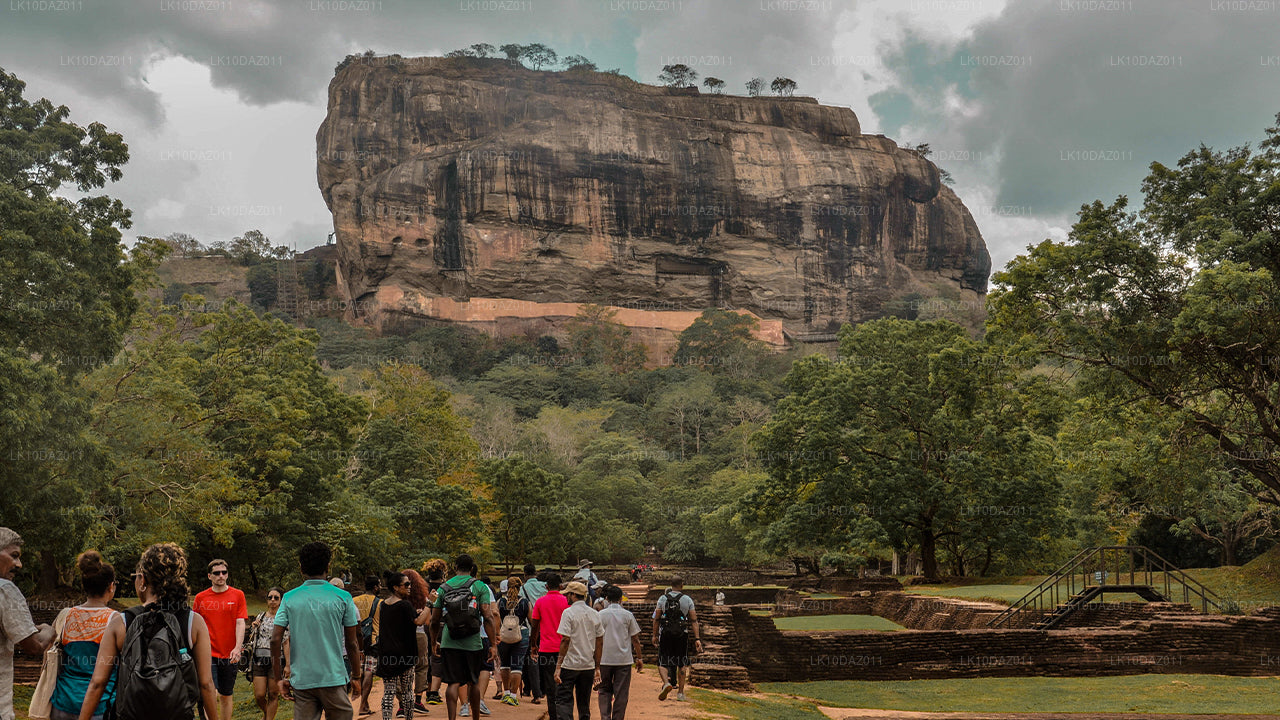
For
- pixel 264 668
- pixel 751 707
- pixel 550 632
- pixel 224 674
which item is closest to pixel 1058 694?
pixel 751 707

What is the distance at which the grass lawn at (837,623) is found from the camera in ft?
69.8

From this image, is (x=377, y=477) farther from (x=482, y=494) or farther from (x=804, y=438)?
(x=804, y=438)

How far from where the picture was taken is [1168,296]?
18.0 m

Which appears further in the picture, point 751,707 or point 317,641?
point 751,707

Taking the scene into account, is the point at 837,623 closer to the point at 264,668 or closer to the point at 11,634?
the point at 264,668

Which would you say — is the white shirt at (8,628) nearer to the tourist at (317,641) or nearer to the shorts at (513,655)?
the tourist at (317,641)

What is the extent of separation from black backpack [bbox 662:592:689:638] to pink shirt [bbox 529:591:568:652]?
6.65 feet

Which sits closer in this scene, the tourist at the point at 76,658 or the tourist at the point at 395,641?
the tourist at the point at 76,658

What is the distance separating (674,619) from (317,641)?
530 cm

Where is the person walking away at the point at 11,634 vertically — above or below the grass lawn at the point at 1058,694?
above

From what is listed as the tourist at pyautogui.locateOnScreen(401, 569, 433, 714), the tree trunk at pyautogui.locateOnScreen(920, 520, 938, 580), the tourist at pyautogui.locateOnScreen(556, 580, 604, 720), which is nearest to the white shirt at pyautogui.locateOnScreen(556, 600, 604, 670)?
the tourist at pyautogui.locateOnScreen(556, 580, 604, 720)

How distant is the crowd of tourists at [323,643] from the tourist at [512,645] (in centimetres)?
1

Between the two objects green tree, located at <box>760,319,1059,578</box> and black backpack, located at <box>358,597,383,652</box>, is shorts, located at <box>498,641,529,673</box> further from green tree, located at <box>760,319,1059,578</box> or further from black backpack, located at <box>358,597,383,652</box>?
green tree, located at <box>760,319,1059,578</box>

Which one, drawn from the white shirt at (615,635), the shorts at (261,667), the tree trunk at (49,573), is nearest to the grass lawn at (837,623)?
the white shirt at (615,635)
